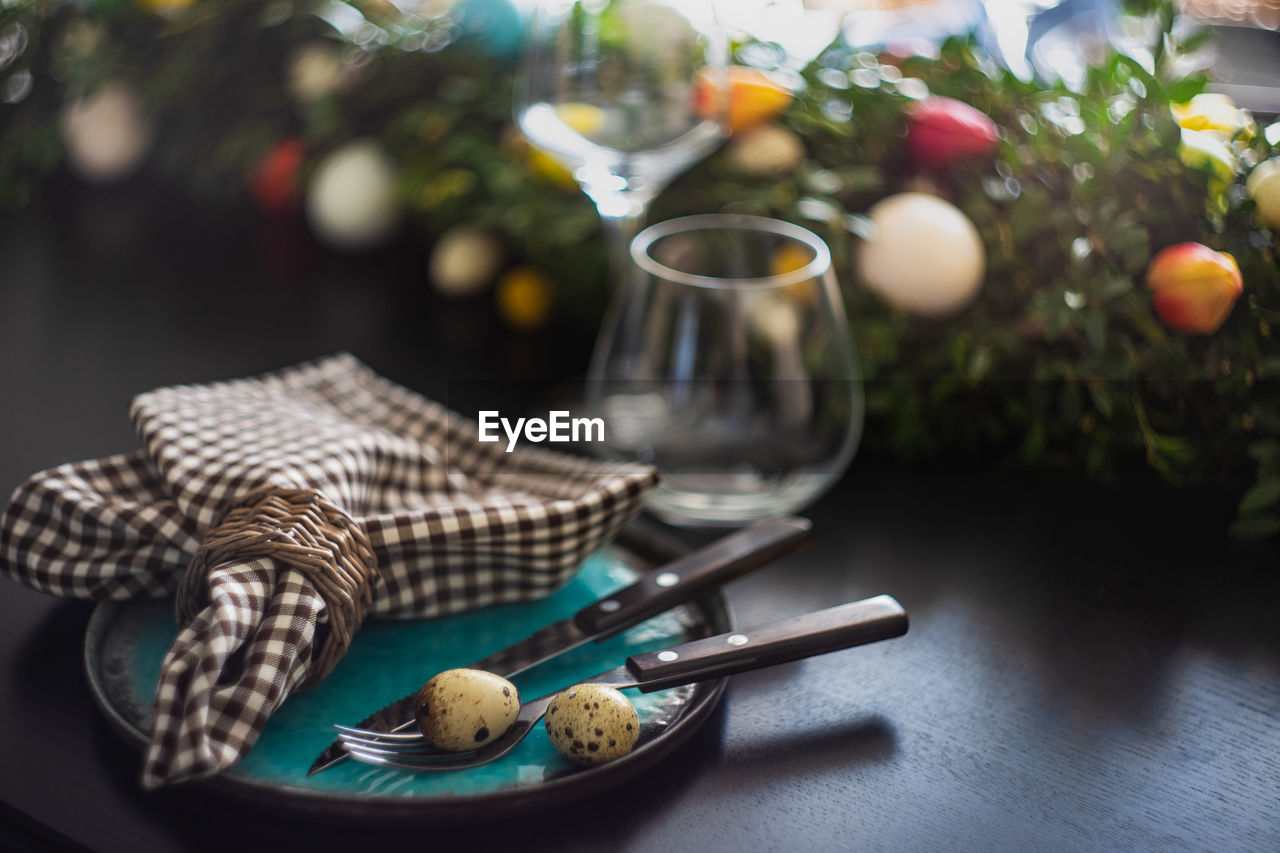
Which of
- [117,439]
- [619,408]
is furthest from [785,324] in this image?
[117,439]

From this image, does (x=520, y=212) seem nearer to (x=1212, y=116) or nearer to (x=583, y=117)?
(x=583, y=117)

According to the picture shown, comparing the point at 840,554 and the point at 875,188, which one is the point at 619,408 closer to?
the point at 840,554

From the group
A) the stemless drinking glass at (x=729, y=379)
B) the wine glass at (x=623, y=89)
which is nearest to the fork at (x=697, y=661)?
the stemless drinking glass at (x=729, y=379)

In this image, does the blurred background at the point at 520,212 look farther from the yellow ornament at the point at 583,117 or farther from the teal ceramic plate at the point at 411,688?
the teal ceramic plate at the point at 411,688

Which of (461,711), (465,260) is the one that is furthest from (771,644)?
(465,260)

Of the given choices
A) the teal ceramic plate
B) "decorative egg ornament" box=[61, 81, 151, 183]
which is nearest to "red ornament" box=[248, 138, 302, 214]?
"decorative egg ornament" box=[61, 81, 151, 183]

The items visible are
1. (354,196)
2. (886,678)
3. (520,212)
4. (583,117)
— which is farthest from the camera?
(354,196)
